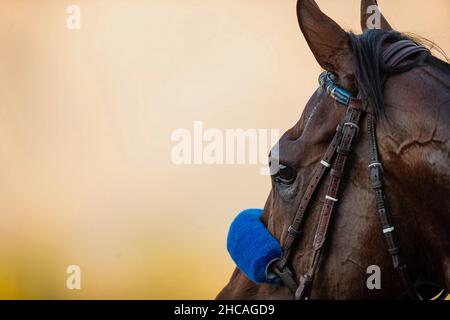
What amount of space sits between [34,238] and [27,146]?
873 mm

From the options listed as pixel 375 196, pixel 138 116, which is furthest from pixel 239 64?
pixel 375 196

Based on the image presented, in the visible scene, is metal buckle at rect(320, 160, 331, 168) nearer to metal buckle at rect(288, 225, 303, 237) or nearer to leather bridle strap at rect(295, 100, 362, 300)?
leather bridle strap at rect(295, 100, 362, 300)

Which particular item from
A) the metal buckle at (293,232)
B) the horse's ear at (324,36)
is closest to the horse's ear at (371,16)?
the horse's ear at (324,36)

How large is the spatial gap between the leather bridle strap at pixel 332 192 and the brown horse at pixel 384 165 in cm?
2

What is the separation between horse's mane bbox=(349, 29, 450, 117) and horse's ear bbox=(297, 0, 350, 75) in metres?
0.04

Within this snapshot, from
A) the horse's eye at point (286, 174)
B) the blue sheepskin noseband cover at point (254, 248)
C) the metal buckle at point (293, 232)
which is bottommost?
the blue sheepskin noseband cover at point (254, 248)

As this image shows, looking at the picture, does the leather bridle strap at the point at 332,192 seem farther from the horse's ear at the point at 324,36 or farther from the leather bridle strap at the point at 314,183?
the horse's ear at the point at 324,36

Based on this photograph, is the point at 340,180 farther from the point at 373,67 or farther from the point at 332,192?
the point at 373,67

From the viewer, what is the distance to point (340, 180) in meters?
1.69

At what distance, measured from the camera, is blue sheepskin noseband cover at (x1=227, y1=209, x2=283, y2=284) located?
187 centimetres

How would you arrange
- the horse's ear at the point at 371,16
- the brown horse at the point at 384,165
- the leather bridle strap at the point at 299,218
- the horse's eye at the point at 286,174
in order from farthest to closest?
the horse's ear at the point at 371,16
the horse's eye at the point at 286,174
the leather bridle strap at the point at 299,218
the brown horse at the point at 384,165

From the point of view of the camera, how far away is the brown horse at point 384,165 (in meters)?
1.57

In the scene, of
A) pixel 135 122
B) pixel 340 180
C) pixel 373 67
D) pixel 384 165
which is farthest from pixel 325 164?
pixel 135 122
